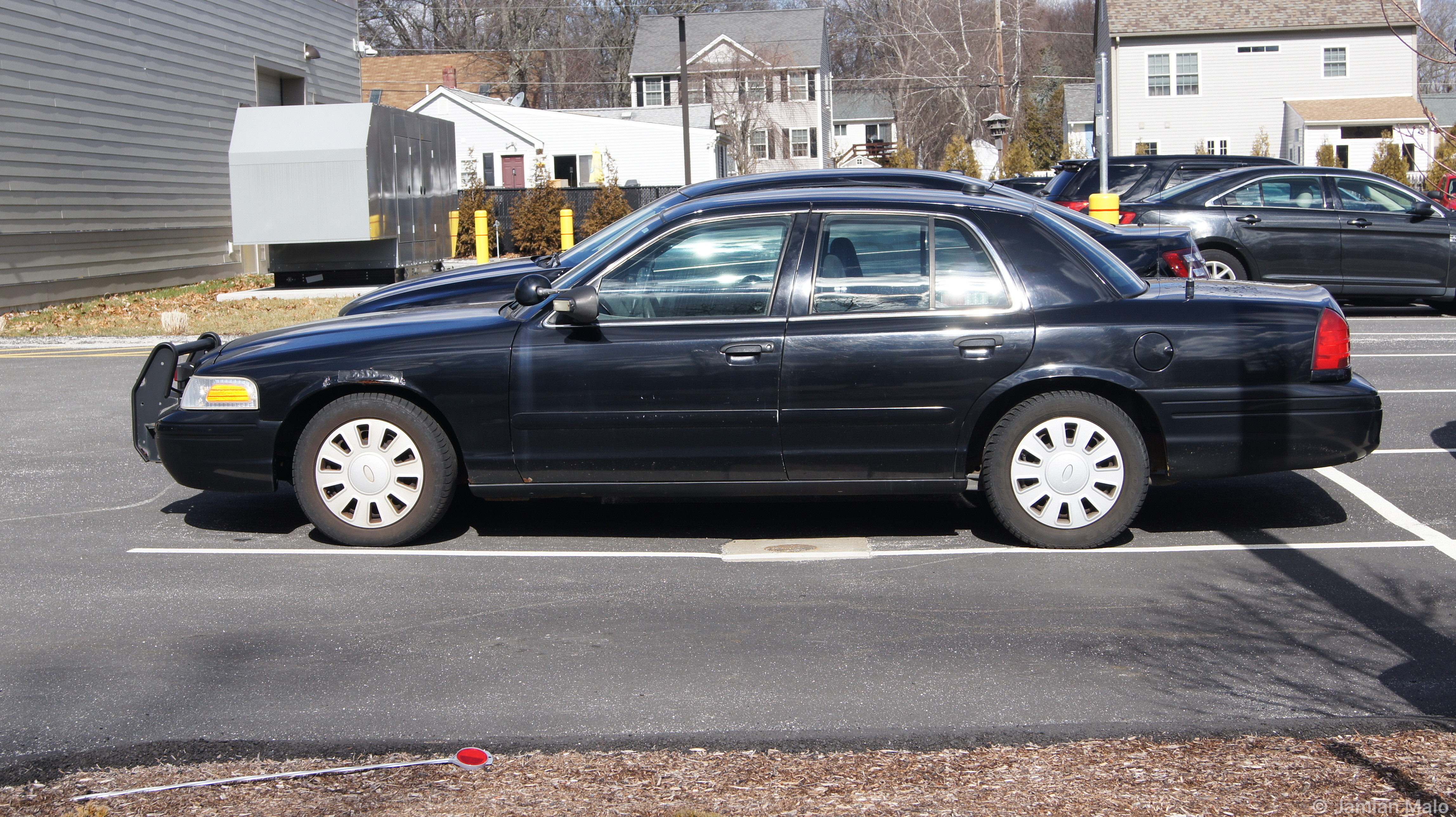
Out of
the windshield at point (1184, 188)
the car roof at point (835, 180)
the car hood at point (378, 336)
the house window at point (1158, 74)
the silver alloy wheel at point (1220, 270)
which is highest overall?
the house window at point (1158, 74)

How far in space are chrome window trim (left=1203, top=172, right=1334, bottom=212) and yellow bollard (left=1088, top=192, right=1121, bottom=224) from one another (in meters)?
0.96

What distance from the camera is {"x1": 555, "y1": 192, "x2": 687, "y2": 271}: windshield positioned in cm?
832

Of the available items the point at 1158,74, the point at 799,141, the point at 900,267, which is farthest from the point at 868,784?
the point at 799,141

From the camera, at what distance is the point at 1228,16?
160ft

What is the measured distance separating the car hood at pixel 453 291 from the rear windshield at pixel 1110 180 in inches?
376

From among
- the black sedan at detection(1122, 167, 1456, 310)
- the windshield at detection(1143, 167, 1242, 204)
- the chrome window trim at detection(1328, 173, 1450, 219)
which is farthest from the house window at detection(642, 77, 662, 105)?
the chrome window trim at detection(1328, 173, 1450, 219)

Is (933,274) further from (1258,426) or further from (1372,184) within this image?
(1372,184)

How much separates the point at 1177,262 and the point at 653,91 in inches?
2106

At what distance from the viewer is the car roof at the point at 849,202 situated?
19.5ft

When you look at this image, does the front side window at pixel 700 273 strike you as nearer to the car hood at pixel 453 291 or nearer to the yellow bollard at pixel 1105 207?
the car hood at pixel 453 291

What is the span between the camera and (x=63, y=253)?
2016cm

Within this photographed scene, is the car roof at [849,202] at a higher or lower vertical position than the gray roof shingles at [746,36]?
lower

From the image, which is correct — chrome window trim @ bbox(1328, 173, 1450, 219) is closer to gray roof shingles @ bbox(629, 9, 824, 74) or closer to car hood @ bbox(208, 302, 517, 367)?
car hood @ bbox(208, 302, 517, 367)

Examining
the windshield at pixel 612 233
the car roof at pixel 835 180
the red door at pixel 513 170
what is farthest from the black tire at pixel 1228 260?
the red door at pixel 513 170
